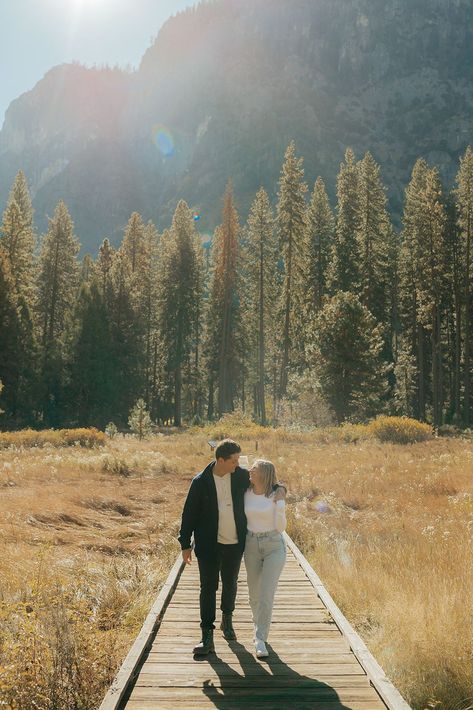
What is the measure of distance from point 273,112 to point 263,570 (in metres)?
163

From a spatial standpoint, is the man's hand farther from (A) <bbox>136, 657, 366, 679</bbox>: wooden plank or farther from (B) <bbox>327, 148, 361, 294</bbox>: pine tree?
(B) <bbox>327, 148, 361, 294</bbox>: pine tree

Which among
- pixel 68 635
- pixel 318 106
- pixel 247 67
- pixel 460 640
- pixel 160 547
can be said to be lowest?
pixel 160 547

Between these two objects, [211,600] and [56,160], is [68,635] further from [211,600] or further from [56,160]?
[56,160]

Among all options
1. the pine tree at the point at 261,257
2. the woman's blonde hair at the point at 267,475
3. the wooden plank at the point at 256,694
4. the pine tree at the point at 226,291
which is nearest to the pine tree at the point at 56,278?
the pine tree at the point at 226,291

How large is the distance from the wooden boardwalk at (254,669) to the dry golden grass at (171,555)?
31 centimetres

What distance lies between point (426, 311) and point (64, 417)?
3018 cm

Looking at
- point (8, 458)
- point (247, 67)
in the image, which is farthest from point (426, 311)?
point (247, 67)

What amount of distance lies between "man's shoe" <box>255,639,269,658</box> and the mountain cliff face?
422 ft

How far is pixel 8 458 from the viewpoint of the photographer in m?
22.4

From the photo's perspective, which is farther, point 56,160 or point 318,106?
point 56,160

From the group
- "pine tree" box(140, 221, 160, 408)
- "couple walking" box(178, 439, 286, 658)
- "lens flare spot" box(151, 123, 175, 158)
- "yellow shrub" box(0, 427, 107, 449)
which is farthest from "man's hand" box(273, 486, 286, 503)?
"lens flare spot" box(151, 123, 175, 158)

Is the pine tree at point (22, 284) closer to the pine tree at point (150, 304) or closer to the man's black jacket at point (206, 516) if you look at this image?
the pine tree at point (150, 304)

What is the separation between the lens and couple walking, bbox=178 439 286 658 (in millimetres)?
5676

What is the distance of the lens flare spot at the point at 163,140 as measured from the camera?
18112 centimetres
